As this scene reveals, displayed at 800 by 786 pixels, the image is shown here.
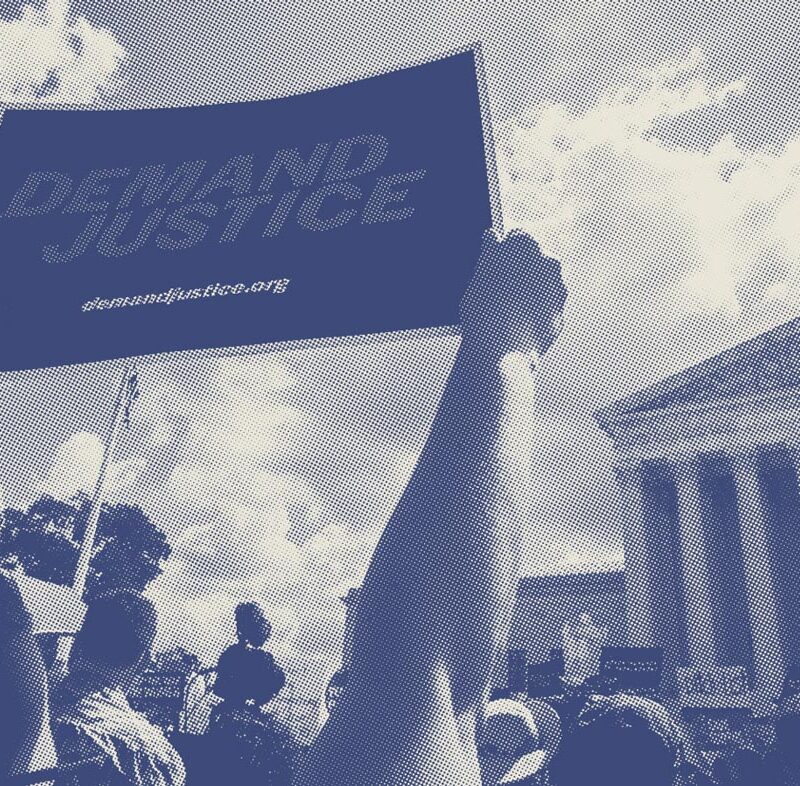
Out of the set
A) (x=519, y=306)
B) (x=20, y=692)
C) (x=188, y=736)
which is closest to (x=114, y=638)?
(x=20, y=692)

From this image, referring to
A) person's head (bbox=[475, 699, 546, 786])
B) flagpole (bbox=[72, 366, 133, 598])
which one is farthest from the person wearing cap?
flagpole (bbox=[72, 366, 133, 598])

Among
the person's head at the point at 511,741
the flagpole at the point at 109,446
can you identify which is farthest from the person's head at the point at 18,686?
the flagpole at the point at 109,446

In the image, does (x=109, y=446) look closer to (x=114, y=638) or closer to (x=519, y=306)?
(x=114, y=638)

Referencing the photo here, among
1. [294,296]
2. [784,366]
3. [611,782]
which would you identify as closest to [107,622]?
[294,296]

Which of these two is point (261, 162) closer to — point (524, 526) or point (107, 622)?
point (107, 622)

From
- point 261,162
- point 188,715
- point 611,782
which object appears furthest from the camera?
Answer: point 188,715

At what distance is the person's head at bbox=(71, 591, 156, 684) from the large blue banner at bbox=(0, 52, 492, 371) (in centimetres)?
80

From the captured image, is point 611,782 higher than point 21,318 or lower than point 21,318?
lower

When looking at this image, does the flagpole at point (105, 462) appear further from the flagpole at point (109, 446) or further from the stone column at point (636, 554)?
the stone column at point (636, 554)

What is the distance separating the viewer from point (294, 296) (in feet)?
7.44

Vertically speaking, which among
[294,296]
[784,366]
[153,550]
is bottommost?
[294,296]

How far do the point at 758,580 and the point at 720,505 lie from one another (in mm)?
3954

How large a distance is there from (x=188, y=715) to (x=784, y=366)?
3822 centimetres

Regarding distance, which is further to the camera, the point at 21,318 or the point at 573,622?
the point at 573,622
